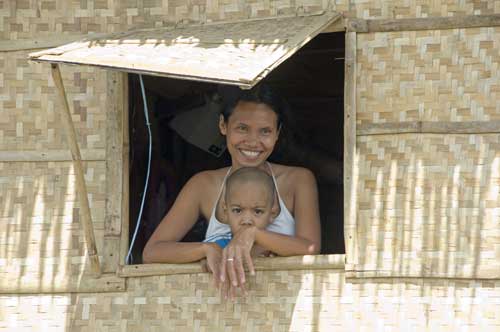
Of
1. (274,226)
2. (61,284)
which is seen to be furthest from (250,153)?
(61,284)

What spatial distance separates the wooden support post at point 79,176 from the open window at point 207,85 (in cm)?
9

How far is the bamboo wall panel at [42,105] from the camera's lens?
17.0 feet

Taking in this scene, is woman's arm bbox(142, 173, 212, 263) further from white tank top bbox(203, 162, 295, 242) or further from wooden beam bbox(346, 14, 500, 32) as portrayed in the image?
wooden beam bbox(346, 14, 500, 32)

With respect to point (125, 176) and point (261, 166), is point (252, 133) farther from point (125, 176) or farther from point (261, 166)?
point (125, 176)

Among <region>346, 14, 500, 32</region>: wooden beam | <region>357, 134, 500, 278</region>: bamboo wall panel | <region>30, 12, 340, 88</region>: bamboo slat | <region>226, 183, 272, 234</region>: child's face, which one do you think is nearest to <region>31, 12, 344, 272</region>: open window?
→ <region>30, 12, 340, 88</region>: bamboo slat

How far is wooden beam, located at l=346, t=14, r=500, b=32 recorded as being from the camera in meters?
4.88

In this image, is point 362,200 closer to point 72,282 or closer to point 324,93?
point 72,282

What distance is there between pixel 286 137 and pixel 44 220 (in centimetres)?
115

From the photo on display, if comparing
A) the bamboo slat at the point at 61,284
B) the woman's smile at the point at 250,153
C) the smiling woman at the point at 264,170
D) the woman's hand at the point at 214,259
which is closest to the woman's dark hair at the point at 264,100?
the smiling woman at the point at 264,170

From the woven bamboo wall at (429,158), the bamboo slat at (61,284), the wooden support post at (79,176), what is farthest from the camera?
the bamboo slat at (61,284)

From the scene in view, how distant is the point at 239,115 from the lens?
5.20 m

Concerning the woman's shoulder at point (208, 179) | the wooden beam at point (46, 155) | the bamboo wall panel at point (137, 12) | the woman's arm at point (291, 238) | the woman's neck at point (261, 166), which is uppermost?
the bamboo wall panel at point (137, 12)

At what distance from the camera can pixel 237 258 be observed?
4.74 metres

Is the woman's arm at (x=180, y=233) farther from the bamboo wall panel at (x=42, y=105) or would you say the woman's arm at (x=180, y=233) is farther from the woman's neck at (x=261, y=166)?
the bamboo wall panel at (x=42, y=105)
